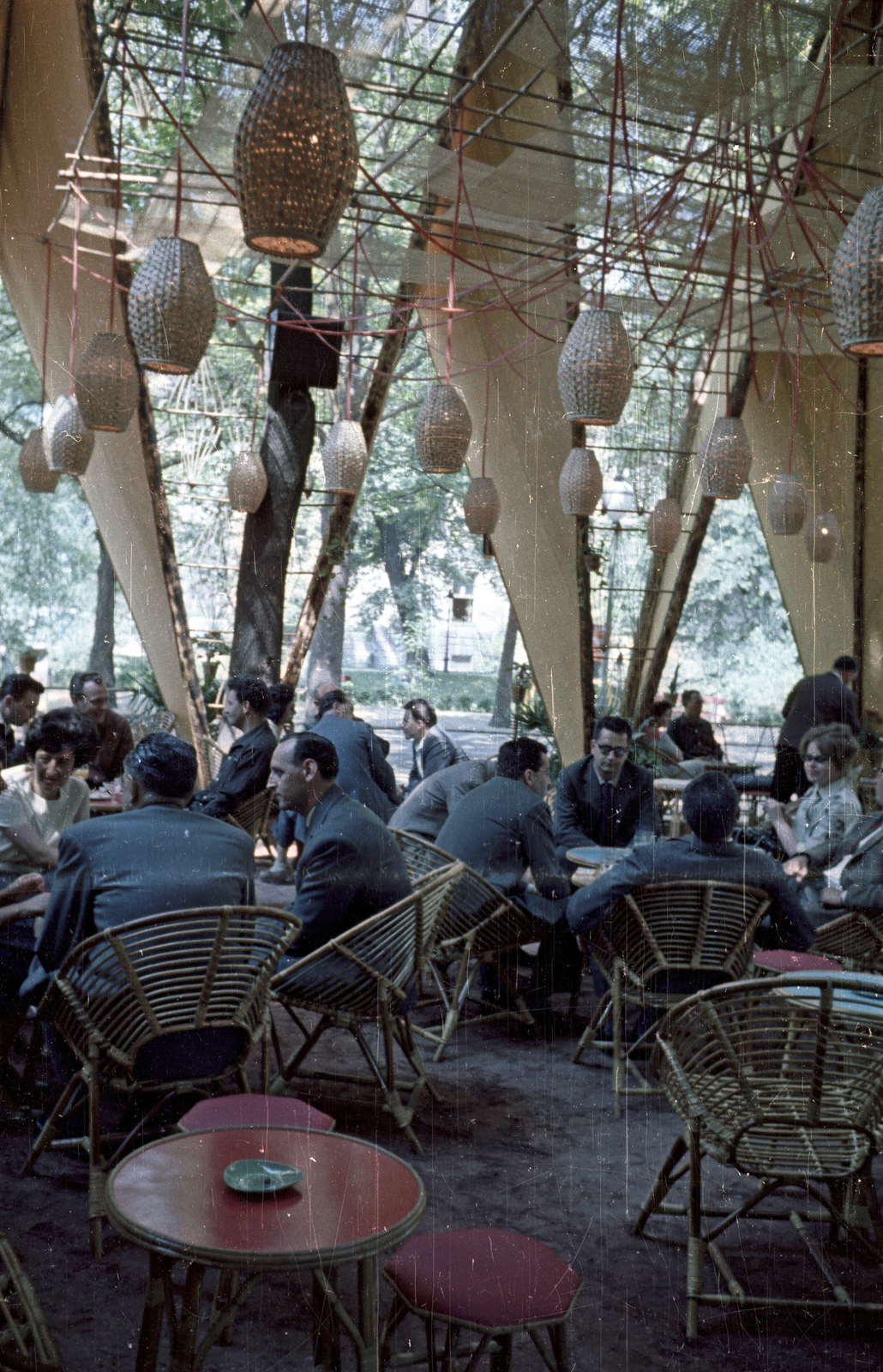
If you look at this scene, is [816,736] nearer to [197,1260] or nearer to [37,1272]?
[37,1272]

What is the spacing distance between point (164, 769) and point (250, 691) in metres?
2.66

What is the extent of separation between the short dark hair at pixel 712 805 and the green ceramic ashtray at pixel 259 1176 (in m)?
2.32

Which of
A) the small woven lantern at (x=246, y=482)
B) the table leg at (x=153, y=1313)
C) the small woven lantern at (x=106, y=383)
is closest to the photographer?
the table leg at (x=153, y=1313)

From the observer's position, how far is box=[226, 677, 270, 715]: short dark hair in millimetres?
6004

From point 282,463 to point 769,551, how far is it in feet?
18.3

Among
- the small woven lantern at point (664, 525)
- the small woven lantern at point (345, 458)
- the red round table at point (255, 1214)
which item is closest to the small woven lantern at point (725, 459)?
the small woven lantern at point (345, 458)

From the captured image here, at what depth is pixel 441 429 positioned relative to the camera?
5.69 m

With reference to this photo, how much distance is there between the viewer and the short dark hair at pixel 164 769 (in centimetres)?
337

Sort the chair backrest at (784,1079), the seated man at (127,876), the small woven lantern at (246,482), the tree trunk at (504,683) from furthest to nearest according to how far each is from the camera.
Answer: the tree trunk at (504,683) < the small woven lantern at (246,482) < the seated man at (127,876) < the chair backrest at (784,1079)

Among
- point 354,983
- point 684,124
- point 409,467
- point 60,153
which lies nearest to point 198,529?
point 409,467

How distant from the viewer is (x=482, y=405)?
9.78m

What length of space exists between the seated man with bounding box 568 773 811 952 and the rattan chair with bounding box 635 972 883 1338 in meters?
1.12

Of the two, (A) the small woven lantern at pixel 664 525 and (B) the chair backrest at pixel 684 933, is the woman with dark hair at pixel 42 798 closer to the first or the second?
(B) the chair backrest at pixel 684 933

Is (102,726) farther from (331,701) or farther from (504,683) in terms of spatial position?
(504,683)
